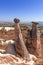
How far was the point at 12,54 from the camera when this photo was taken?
52.1 ft

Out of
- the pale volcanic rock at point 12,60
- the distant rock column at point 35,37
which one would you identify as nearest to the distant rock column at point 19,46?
the pale volcanic rock at point 12,60

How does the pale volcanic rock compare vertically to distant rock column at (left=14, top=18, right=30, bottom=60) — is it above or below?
below

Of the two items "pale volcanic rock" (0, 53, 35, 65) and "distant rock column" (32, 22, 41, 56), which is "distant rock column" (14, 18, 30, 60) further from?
"distant rock column" (32, 22, 41, 56)

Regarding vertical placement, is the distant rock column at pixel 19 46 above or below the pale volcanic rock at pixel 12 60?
above

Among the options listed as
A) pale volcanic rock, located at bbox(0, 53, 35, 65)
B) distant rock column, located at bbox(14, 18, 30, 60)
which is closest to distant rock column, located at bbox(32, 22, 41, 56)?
distant rock column, located at bbox(14, 18, 30, 60)

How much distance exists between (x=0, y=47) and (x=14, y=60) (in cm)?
752

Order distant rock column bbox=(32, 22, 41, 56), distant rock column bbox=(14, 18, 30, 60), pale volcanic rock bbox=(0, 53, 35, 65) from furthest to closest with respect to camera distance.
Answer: distant rock column bbox=(32, 22, 41, 56) < distant rock column bbox=(14, 18, 30, 60) < pale volcanic rock bbox=(0, 53, 35, 65)

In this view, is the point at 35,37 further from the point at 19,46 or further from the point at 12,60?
the point at 12,60

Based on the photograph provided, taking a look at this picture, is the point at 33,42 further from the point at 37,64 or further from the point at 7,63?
the point at 7,63

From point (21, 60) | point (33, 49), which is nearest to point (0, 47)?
point (33, 49)

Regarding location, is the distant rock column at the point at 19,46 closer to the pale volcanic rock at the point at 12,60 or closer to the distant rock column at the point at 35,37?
the pale volcanic rock at the point at 12,60

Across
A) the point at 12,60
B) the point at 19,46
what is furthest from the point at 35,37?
the point at 12,60

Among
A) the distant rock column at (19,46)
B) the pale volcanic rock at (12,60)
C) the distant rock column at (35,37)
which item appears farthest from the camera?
the distant rock column at (35,37)

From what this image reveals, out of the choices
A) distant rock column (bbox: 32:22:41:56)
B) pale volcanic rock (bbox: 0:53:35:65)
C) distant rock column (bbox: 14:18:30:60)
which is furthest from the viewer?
distant rock column (bbox: 32:22:41:56)
